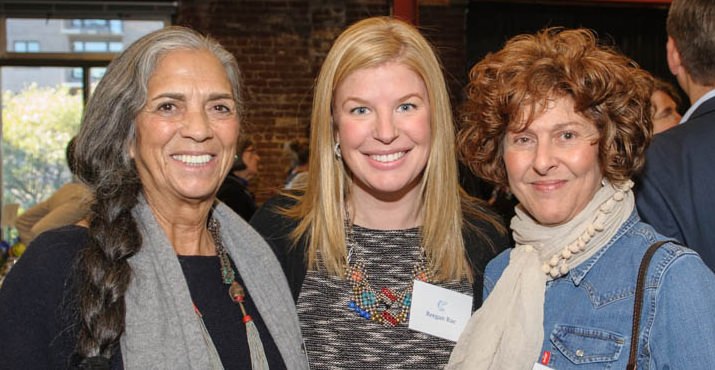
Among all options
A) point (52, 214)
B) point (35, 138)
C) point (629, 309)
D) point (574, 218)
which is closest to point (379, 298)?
point (574, 218)

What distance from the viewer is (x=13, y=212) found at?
22.9 ft

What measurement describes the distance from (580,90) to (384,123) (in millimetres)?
529

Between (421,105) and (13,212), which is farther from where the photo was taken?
(13,212)

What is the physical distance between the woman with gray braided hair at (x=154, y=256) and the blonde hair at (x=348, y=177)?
21 centimetres

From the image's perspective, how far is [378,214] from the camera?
219 cm

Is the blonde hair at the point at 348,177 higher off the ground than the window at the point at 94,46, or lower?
lower

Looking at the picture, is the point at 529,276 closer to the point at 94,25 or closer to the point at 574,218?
the point at 574,218

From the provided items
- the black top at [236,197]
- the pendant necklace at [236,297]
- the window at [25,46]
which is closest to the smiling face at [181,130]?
the pendant necklace at [236,297]

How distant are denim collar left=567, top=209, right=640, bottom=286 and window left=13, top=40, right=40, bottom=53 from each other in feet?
27.5

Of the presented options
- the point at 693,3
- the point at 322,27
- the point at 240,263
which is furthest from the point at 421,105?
the point at 322,27

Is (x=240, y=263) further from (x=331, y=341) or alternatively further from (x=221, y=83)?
(x=221, y=83)

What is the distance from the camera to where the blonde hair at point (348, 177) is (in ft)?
6.81

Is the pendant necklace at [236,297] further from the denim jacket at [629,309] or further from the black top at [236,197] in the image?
the black top at [236,197]

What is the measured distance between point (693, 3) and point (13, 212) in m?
6.40
